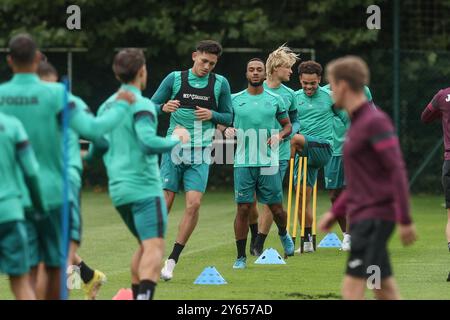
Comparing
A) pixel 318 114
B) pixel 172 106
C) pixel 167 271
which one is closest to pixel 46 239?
pixel 167 271

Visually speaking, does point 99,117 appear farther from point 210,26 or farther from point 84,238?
point 210,26

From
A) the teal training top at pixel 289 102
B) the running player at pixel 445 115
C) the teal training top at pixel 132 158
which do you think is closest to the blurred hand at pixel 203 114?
the teal training top at pixel 289 102

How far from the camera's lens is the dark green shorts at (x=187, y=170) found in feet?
43.2

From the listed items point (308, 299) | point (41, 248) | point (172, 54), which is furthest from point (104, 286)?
point (172, 54)

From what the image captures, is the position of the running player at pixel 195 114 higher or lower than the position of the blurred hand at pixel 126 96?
lower

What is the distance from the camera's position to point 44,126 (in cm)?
886

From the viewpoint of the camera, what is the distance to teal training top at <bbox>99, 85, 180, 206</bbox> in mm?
9570

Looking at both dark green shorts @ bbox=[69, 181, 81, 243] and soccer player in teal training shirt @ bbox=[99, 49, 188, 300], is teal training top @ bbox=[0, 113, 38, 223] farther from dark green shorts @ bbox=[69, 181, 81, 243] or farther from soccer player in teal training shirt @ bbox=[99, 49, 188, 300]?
soccer player in teal training shirt @ bbox=[99, 49, 188, 300]

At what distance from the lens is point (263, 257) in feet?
46.5

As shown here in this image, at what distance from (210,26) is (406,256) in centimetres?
1296

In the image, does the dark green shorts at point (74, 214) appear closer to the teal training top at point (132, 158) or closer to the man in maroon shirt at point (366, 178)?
the teal training top at point (132, 158)

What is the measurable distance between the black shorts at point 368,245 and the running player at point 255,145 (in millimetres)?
5622
